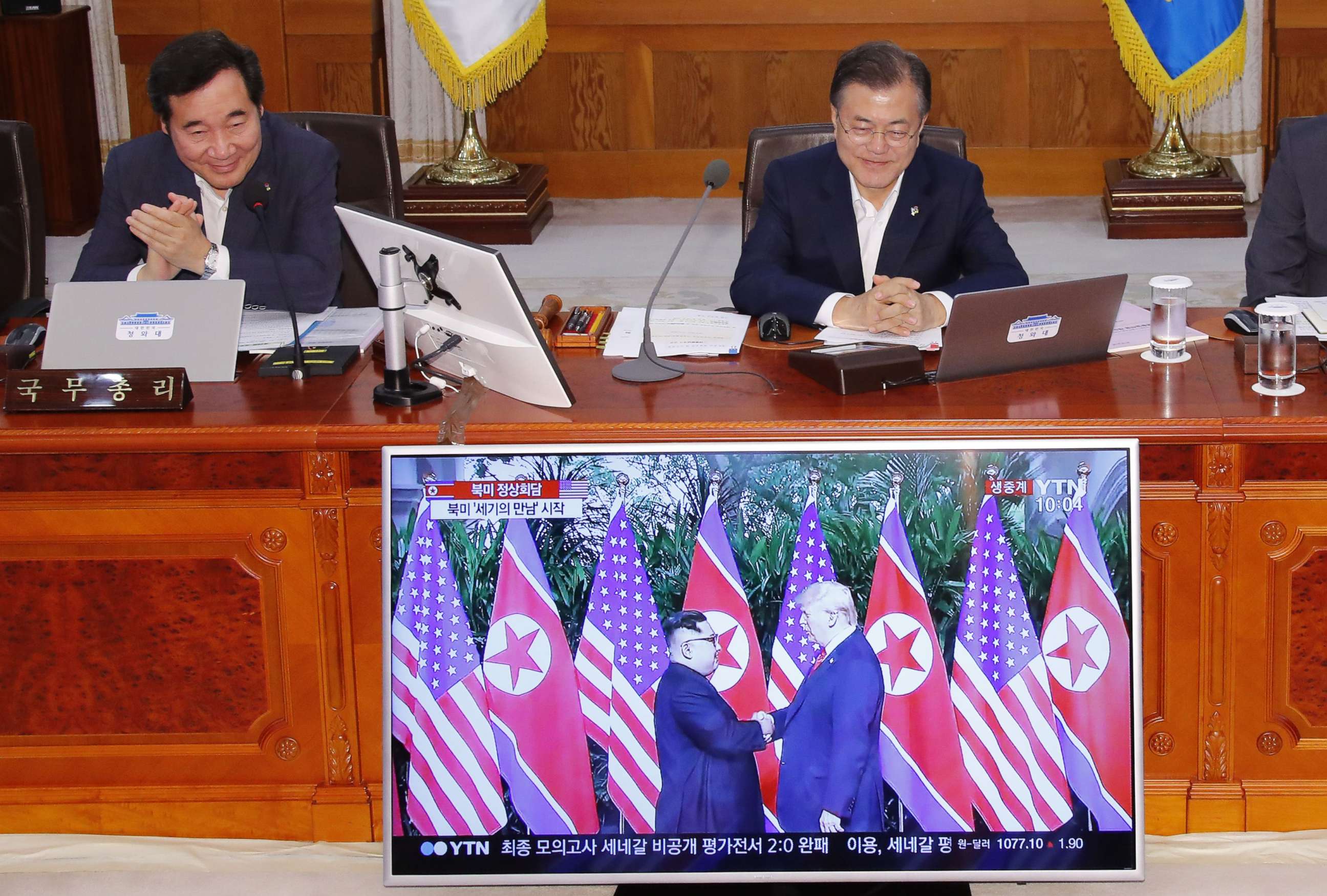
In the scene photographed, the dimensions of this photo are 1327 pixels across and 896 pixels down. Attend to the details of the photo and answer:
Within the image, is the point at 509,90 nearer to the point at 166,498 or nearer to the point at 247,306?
the point at 247,306

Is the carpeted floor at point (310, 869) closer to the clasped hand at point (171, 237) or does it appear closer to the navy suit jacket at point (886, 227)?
the clasped hand at point (171, 237)

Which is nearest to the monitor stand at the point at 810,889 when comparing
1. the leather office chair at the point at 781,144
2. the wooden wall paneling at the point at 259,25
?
the leather office chair at the point at 781,144

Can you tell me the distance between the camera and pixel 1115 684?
2008mm

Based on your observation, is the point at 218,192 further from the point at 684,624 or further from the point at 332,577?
the point at 684,624

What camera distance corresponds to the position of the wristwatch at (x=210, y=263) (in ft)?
9.37

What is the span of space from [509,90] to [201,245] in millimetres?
3849

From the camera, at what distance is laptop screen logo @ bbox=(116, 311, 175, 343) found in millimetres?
2457

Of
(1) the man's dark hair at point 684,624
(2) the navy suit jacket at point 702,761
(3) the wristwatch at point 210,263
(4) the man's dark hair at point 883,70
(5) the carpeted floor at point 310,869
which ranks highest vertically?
(4) the man's dark hair at point 883,70

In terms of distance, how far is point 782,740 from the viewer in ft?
6.67

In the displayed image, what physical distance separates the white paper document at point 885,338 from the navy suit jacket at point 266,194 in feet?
3.25

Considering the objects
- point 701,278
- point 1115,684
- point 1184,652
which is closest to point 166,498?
point 1115,684

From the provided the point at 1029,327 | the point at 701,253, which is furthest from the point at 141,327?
the point at 701,253

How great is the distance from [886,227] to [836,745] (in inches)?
53.5

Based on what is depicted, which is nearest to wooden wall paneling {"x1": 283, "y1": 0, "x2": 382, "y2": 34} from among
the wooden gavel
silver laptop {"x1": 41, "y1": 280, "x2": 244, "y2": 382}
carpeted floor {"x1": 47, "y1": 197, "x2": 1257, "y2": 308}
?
carpeted floor {"x1": 47, "y1": 197, "x2": 1257, "y2": 308}
